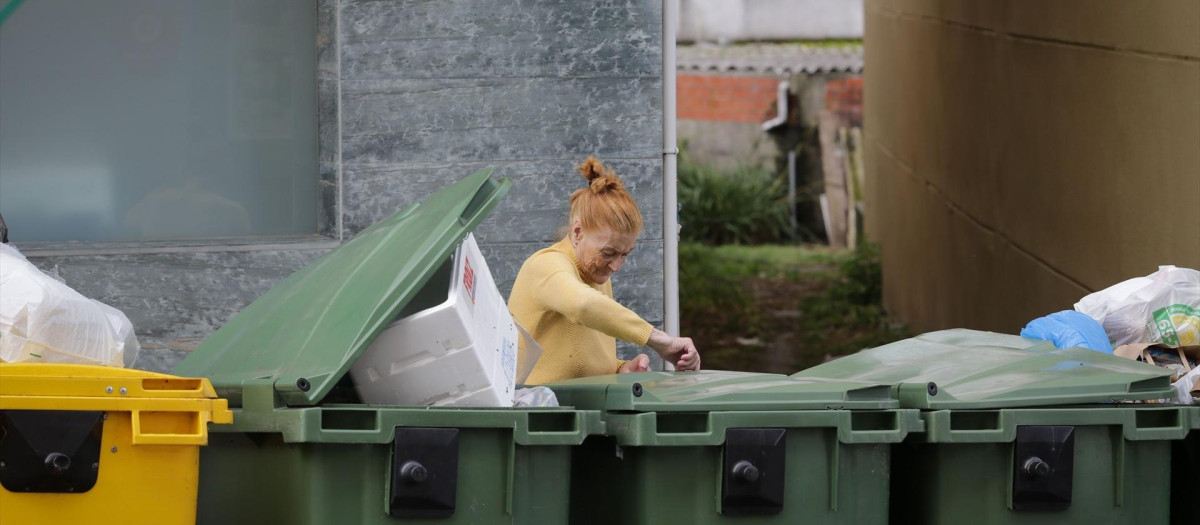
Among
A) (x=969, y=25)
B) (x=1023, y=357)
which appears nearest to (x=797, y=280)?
(x=969, y=25)

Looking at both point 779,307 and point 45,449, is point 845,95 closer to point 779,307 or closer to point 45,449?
point 779,307

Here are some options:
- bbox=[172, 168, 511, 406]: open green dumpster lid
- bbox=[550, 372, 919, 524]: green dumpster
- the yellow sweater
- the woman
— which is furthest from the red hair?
bbox=[550, 372, 919, 524]: green dumpster

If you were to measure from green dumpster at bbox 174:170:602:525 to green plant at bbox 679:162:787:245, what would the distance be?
48.1 ft

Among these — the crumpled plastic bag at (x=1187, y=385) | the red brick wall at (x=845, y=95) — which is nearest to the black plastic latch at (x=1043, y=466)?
the crumpled plastic bag at (x=1187, y=385)

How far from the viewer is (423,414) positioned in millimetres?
3334

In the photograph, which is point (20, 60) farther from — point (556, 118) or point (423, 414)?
point (423, 414)

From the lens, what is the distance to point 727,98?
66.1 feet

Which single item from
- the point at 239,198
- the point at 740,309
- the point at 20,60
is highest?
the point at 20,60

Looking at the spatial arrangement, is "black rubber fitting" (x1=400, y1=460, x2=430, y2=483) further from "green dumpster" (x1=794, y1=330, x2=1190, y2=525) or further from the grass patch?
the grass patch

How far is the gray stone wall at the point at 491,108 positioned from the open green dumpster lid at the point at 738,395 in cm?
207

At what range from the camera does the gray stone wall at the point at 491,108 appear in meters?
5.67

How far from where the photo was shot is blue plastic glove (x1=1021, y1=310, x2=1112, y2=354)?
4203mm

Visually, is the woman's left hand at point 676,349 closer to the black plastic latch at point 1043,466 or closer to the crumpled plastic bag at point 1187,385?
the black plastic latch at point 1043,466

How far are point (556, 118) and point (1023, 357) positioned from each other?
244 centimetres
